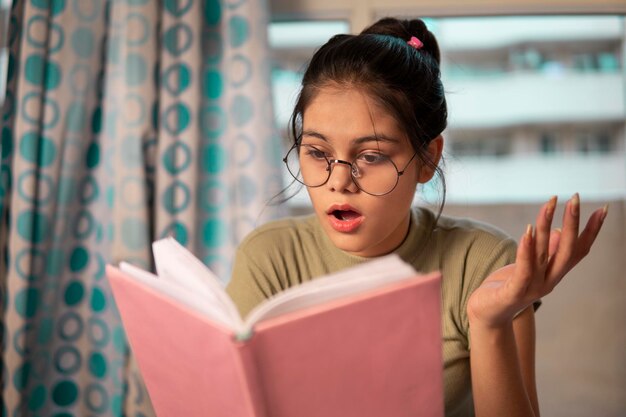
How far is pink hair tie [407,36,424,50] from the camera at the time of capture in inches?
47.1

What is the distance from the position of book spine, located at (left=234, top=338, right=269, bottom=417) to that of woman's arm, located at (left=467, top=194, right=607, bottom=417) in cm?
33

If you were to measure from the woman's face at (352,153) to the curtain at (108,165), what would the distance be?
2.57 feet

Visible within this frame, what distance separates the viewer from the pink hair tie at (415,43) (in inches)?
47.1

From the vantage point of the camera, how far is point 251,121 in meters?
1.87

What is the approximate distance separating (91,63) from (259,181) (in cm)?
61

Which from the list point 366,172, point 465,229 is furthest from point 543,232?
point 465,229

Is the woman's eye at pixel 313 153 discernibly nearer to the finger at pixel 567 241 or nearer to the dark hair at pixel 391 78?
the dark hair at pixel 391 78

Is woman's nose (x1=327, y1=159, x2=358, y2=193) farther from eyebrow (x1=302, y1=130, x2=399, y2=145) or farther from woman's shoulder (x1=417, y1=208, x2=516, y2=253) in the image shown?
woman's shoulder (x1=417, y1=208, x2=516, y2=253)

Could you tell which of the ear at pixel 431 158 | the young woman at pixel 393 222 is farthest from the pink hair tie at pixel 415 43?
the ear at pixel 431 158

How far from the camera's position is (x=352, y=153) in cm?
107

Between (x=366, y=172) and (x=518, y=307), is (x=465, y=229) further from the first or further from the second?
(x=518, y=307)

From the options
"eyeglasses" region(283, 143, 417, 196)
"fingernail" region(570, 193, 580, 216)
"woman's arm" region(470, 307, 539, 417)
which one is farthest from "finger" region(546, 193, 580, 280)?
"eyeglasses" region(283, 143, 417, 196)

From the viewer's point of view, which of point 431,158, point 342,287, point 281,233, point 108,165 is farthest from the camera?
point 108,165

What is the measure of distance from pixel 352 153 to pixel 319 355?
1.39ft
